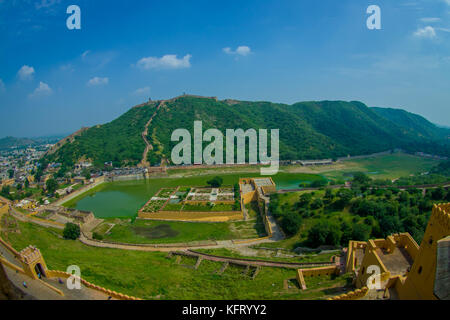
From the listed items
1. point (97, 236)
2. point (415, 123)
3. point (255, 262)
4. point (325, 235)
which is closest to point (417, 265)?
point (255, 262)

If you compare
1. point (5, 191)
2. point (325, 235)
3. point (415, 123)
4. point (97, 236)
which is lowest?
point (97, 236)

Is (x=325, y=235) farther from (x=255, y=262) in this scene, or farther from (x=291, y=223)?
(x=255, y=262)

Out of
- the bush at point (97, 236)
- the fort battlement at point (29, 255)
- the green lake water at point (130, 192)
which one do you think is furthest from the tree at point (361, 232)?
the bush at point (97, 236)

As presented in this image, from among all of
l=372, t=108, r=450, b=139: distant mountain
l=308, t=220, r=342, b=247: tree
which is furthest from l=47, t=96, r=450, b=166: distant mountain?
l=308, t=220, r=342, b=247: tree

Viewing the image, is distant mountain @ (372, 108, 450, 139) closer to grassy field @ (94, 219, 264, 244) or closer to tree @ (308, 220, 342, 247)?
tree @ (308, 220, 342, 247)

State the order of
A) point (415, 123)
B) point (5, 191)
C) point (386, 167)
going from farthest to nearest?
point (415, 123)
point (386, 167)
point (5, 191)
